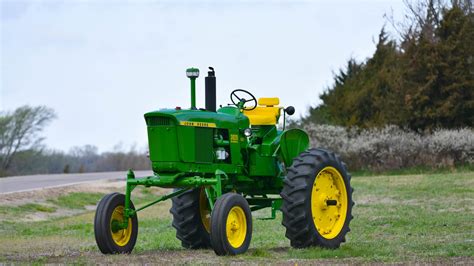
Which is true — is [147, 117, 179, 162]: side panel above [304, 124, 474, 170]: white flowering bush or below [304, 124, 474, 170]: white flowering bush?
below

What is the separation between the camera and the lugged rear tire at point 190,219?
610 inches

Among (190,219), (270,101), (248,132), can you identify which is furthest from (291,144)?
(190,219)

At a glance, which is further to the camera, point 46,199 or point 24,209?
point 46,199

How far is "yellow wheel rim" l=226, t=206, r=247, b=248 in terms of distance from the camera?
43.9ft

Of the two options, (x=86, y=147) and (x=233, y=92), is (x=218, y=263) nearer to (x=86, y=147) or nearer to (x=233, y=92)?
(x=233, y=92)

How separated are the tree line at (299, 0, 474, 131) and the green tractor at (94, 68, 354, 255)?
2775 centimetres

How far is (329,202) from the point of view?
15.0 m

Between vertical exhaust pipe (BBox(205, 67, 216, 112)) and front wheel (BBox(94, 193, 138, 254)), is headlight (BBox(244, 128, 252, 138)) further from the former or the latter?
front wheel (BBox(94, 193, 138, 254))

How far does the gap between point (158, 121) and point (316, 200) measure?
2.73 meters

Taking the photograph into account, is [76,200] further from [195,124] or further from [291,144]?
[195,124]

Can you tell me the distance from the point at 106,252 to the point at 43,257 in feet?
2.97

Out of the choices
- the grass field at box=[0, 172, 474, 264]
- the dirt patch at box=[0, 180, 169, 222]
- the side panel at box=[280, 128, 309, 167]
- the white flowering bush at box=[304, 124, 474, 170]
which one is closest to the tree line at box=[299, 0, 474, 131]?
the white flowering bush at box=[304, 124, 474, 170]

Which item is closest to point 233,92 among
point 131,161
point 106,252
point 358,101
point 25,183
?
point 106,252

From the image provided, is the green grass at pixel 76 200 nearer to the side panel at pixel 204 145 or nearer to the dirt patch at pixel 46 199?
the dirt patch at pixel 46 199
